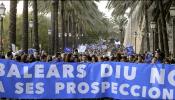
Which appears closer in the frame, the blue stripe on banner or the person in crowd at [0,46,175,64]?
the blue stripe on banner

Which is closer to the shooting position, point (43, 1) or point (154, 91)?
point (154, 91)

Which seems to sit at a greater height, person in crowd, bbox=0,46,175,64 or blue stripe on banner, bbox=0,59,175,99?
person in crowd, bbox=0,46,175,64

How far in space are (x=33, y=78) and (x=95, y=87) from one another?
1.86 meters

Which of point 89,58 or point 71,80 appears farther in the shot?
point 89,58

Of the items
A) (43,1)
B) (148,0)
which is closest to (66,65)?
(148,0)

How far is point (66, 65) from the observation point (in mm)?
15656

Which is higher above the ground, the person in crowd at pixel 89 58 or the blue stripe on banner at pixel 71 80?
the person in crowd at pixel 89 58

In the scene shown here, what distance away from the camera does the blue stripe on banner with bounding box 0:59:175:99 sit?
15.4m

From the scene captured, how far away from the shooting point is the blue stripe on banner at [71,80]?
15.4m

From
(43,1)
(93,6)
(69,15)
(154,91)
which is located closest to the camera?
(154,91)

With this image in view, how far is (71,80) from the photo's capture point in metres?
15.6

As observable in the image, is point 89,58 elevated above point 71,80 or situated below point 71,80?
above

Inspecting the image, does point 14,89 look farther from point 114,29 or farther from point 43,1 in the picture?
point 114,29

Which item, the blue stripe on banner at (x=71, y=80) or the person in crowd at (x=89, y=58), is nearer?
the blue stripe on banner at (x=71, y=80)
